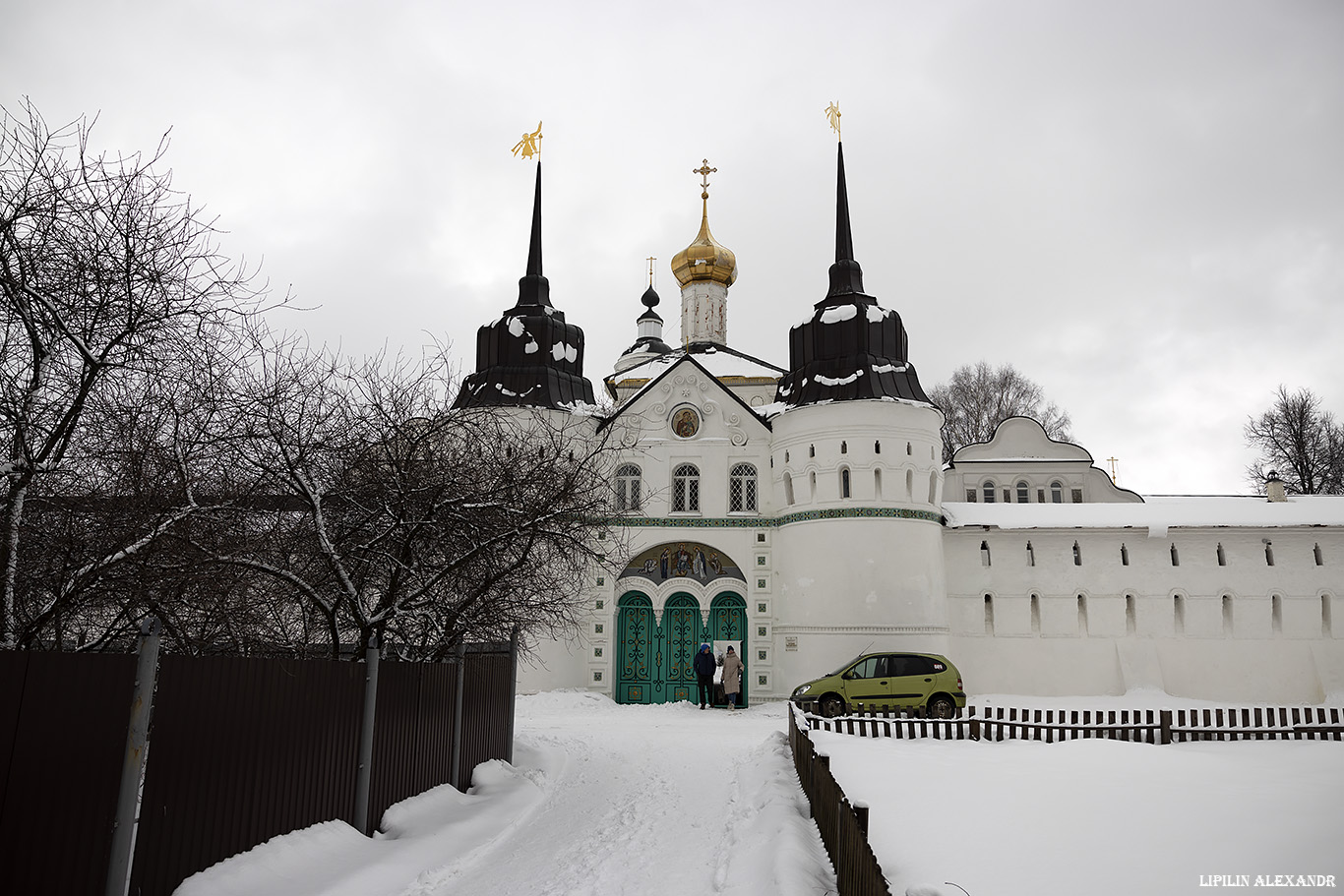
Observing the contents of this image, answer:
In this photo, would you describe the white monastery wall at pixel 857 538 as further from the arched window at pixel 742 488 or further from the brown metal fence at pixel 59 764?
the brown metal fence at pixel 59 764

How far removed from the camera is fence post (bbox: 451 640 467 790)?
954 cm

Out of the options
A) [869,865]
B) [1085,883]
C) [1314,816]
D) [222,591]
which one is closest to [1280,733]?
[1314,816]

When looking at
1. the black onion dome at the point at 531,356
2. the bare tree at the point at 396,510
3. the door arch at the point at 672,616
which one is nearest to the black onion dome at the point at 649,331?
the black onion dome at the point at 531,356

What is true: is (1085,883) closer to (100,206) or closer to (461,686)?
(461,686)

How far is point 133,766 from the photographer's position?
15.4 feet

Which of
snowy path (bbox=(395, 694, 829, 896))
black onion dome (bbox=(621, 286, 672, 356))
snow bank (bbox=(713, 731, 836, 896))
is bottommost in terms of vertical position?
snowy path (bbox=(395, 694, 829, 896))

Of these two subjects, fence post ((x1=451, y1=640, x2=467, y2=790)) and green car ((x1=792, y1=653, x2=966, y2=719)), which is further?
green car ((x1=792, y1=653, x2=966, y2=719))

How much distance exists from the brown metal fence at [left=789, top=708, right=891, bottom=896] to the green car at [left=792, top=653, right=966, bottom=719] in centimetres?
863

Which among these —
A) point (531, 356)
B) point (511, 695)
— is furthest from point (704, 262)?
point (511, 695)

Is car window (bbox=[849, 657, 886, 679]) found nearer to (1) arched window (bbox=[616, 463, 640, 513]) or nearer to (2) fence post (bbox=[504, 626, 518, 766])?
(2) fence post (bbox=[504, 626, 518, 766])

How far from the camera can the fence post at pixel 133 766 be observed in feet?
15.0

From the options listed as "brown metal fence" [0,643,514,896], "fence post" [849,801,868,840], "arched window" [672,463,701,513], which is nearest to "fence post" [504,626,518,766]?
"brown metal fence" [0,643,514,896]

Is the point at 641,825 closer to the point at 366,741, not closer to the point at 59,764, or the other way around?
the point at 366,741

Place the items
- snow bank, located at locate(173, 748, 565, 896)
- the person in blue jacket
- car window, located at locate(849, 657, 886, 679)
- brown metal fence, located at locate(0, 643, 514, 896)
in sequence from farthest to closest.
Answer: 1. the person in blue jacket
2. car window, located at locate(849, 657, 886, 679)
3. snow bank, located at locate(173, 748, 565, 896)
4. brown metal fence, located at locate(0, 643, 514, 896)
